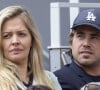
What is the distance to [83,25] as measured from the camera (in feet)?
11.3

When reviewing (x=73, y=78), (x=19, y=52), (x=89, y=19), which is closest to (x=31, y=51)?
(x=19, y=52)

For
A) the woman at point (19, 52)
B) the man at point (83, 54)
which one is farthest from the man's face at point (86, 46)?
the woman at point (19, 52)

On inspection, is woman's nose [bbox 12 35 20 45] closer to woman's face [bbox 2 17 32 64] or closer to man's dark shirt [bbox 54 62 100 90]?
woman's face [bbox 2 17 32 64]

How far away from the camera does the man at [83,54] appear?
3.38 m

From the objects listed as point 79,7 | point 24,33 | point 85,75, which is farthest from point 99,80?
point 79,7

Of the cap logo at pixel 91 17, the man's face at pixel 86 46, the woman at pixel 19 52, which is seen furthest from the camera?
the cap logo at pixel 91 17

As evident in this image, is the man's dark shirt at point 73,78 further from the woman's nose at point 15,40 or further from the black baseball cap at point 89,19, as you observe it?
the woman's nose at point 15,40

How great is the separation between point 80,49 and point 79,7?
3138mm

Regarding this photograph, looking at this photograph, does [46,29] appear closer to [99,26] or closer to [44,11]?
[44,11]

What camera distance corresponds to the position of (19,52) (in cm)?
323

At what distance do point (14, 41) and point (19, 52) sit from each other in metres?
0.09

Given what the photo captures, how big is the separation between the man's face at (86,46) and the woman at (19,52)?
23 cm

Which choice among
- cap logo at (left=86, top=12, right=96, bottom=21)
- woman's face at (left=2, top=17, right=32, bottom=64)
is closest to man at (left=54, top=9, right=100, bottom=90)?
cap logo at (left=86, top=12, right=96, bottom=21)

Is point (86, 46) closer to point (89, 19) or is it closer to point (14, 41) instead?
point (89, 19)
